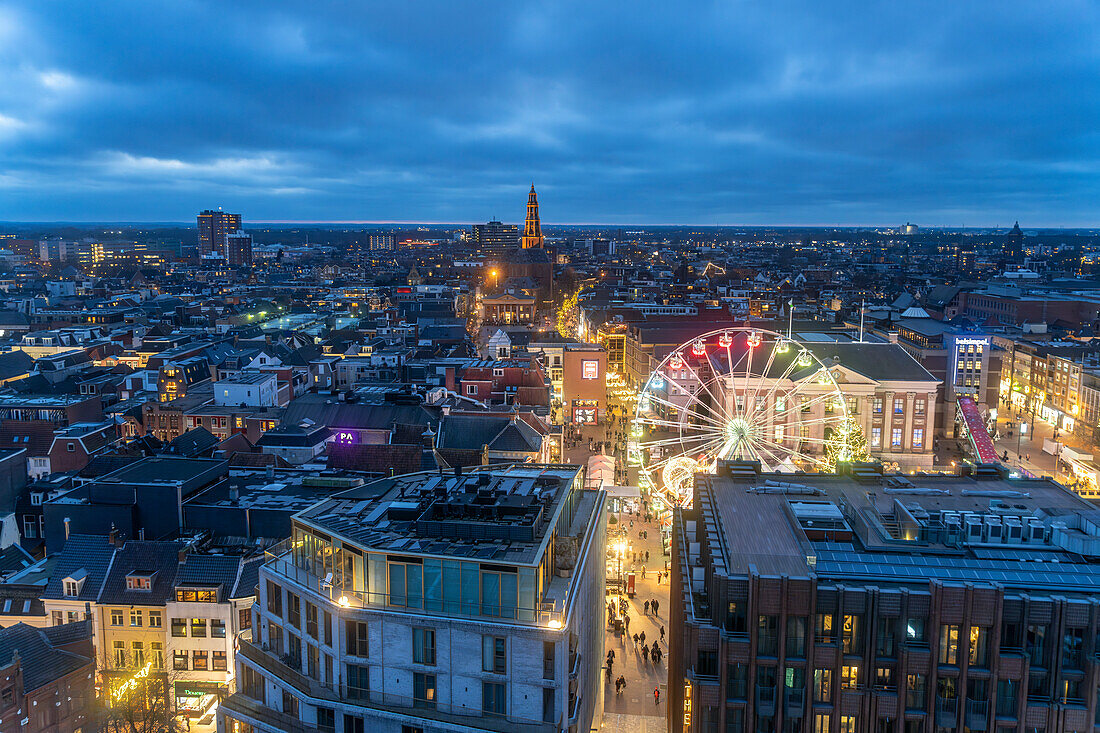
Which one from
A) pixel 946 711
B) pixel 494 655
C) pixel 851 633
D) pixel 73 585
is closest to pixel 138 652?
pixel 73 585

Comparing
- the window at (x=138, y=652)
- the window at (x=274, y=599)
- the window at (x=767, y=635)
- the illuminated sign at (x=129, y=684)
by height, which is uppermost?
the window at (x=767, y=635)

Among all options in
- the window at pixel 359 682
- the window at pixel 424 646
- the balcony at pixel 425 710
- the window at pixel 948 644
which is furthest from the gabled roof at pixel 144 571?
the window at pixel 948 644

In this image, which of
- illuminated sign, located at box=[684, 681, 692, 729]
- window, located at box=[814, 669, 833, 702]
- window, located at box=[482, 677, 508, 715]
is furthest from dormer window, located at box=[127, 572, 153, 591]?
window, located at box=[814, 669, 833, 702]

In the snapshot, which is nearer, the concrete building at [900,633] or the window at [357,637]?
the concrete building at [900,633]

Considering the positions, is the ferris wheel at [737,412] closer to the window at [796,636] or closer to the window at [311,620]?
the window at [796,636]

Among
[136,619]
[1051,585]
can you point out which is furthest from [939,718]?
[136,619]
